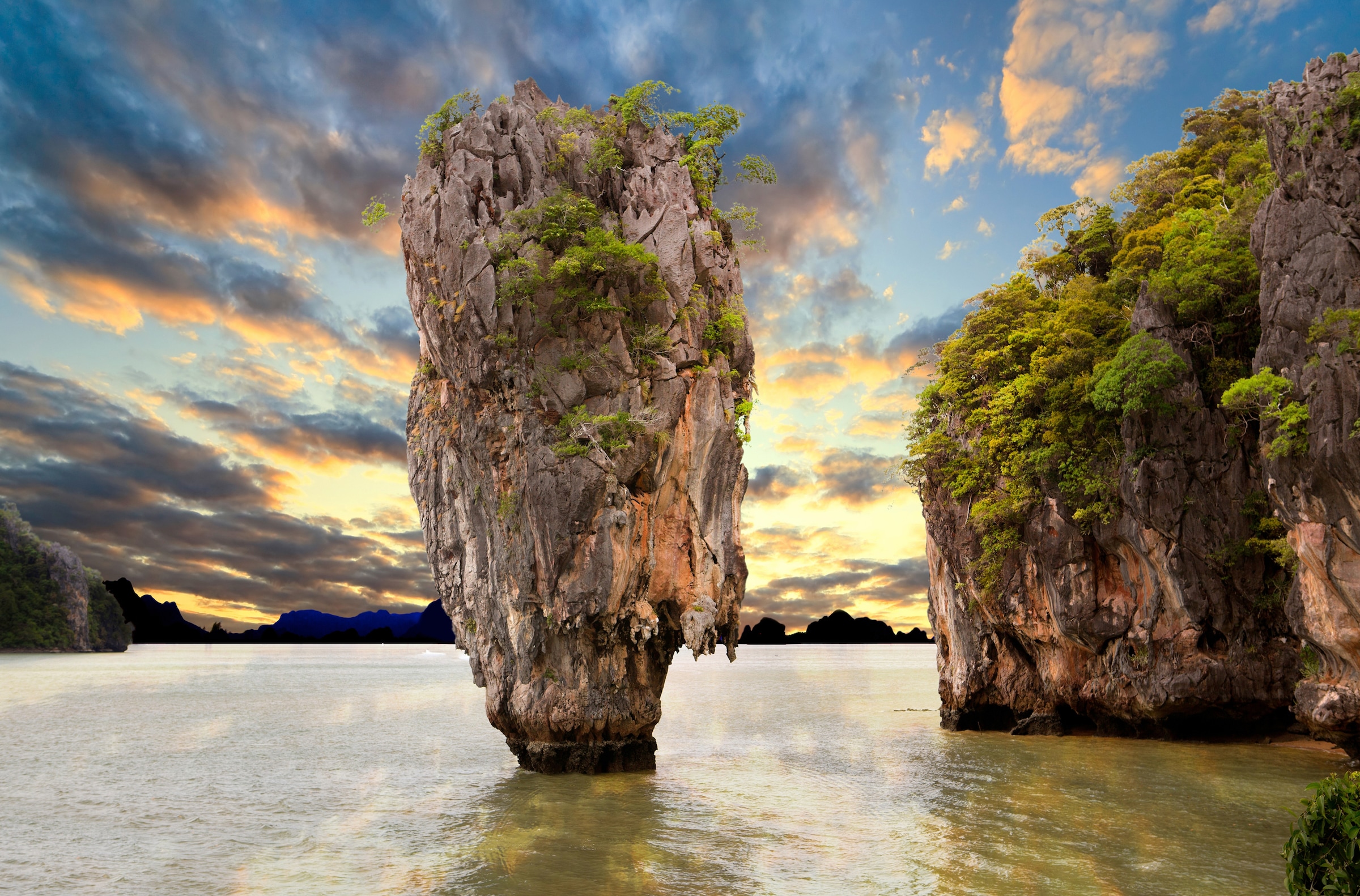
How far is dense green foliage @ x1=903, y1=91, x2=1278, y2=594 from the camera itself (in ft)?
77.5

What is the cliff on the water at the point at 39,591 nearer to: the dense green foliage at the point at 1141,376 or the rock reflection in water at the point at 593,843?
the rock reflection in water at the point at 593,843

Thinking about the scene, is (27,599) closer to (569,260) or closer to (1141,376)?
(569,260)

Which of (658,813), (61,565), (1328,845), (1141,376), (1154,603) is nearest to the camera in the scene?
(1328,845)

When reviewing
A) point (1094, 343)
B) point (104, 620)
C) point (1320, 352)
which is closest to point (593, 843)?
point (1320, 352)

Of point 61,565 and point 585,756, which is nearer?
point 585,756

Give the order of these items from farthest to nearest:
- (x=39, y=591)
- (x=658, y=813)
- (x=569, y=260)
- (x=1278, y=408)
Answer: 1. (x=39, y=591)
2. (x=569, y=260)
3. (x=658, y=813)
4. (x=1278, y=408)

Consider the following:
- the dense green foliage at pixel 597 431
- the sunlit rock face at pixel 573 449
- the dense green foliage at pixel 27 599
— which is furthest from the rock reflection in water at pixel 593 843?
the dense green foliage at pixel 27 599

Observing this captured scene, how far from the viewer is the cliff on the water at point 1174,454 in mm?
17250

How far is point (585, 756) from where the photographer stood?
2211 cm

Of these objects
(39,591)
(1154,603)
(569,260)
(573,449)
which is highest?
(569,260)

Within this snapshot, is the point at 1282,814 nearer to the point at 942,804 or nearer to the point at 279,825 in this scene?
the point at 942,804

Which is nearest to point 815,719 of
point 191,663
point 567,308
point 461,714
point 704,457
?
point 461,714

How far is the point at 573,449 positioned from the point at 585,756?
856cm

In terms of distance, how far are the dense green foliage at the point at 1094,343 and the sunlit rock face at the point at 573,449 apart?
1096 centimetres
